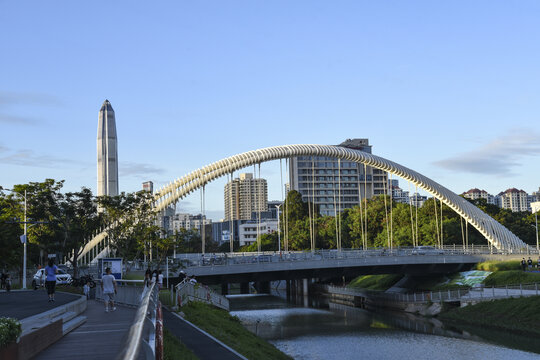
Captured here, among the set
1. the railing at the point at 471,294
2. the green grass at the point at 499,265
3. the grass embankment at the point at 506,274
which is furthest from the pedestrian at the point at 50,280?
the green grass at the point at 499,265

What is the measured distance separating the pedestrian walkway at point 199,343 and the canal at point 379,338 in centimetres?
1507

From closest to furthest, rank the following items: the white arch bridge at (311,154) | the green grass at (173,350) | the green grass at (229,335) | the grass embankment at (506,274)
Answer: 1. the green grass at (173,350)
2. the green grass at (229,335)
3. the grass embankment at (506,274)
4. the white arch bridge at (311,154)

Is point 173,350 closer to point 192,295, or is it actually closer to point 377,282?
point 192,295

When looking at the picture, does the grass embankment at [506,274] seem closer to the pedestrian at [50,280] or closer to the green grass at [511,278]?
the green grass at [511,278]

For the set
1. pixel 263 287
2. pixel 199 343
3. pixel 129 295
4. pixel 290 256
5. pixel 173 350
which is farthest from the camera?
pixel 263 287

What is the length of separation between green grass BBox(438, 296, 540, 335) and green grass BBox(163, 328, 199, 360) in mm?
34341

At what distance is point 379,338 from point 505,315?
1118 cm

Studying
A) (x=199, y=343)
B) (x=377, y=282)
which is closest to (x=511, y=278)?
(x=377, y=282)

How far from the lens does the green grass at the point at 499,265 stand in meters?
72.7

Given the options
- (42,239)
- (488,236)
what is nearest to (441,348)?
(42,239)

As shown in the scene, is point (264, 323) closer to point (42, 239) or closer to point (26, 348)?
point (42, 239)

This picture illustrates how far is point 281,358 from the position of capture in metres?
33.8

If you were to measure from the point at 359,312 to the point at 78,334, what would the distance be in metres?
55.3

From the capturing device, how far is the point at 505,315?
51.8m
